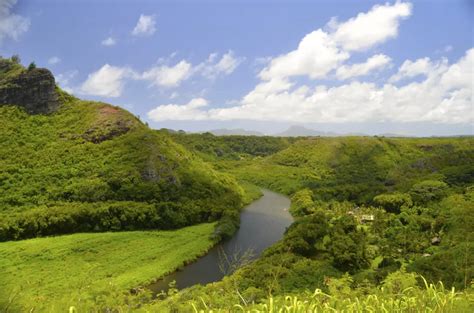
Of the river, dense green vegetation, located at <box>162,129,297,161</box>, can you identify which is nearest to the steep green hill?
the river

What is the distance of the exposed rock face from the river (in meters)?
46.2

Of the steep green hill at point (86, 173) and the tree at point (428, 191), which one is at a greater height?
the steep green hill at point (86, 173)

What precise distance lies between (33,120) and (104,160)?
18971 millimetres

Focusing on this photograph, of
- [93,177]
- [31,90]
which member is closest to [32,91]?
[31,90]

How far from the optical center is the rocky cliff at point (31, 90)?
71000 mm

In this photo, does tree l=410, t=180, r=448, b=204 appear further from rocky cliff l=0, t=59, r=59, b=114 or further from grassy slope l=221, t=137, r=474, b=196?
rocky cliff l=0, t=59, r=59, b=114

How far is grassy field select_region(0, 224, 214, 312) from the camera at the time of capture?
35.5m

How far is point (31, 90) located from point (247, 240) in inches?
2102

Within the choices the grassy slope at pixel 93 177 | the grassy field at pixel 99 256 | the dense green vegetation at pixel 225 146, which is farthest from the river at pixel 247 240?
the dense green vegetation at pixel 225 146

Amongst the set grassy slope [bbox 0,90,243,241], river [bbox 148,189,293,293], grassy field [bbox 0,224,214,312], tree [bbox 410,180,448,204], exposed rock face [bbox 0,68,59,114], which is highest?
exposed rock face [bbox 0,68,59,114]

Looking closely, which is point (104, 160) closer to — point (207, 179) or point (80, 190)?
point (80, 190)

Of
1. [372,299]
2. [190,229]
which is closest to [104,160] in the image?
[190,229]

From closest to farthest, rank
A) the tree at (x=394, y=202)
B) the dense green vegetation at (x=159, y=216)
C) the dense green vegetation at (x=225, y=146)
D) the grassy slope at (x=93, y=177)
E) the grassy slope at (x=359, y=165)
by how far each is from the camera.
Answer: the dense green vegetation at (x=159, y=216)
the grassy slope at (x=93, y=177)
the tree at (x=394, y=202)
the grassy slope at (x=359, y=165)
the dense green vegetation at (x=225, y=146)

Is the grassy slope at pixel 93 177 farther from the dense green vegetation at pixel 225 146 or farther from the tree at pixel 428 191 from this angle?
the dense green vegetation at pixel 225 146
